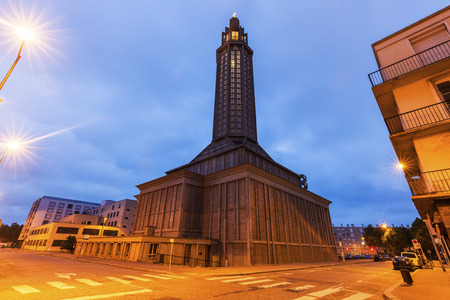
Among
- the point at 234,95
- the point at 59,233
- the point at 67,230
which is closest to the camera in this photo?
the point at 234,95

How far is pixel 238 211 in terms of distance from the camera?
30.8 m

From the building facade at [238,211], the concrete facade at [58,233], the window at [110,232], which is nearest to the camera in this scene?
the building facade at [238,211]

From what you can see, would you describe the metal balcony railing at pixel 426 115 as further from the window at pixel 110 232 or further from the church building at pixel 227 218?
the window at pixel 110 232

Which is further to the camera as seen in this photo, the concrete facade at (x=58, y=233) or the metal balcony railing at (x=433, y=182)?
the concrete facade at (x=58, y=233)

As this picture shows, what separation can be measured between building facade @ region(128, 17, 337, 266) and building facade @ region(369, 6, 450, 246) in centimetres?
2053

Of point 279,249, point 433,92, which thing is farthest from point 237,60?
point 433,92

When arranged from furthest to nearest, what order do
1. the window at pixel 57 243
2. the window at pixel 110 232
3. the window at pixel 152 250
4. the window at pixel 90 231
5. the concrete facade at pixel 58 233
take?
the window at pixel 90 231
the window at pixel 110 232
the concrete facade at pixel 58 233
the window at pixel 57 243
the window at pixel 152 250

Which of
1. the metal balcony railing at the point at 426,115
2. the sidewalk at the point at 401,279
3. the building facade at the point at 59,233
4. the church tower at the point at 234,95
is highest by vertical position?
the church tower at the point at 234,95

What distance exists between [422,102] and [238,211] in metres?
24.2

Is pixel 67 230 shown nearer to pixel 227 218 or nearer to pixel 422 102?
pixel 227 218

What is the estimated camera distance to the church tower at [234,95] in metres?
53.8

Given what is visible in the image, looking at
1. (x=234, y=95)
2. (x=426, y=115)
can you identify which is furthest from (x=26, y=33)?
(x=234, y=95)

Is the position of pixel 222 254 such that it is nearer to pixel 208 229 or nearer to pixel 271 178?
pixel 208 229

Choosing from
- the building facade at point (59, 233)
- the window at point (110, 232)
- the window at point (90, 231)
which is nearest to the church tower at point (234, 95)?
the window at point (110, 232)
